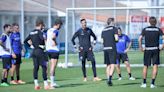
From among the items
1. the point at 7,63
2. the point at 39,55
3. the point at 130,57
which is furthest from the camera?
the point at 130,57

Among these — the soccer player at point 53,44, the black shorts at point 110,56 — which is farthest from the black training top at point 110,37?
the soccer player at point 53,44

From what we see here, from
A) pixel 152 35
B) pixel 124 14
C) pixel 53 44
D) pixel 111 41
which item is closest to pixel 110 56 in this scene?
pixel 111 41

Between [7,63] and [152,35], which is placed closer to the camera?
[152,35]

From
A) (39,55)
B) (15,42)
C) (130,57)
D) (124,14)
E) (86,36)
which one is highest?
(124,14)

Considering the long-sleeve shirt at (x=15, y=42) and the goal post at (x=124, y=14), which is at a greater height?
the goal post at (x=124, y=14)

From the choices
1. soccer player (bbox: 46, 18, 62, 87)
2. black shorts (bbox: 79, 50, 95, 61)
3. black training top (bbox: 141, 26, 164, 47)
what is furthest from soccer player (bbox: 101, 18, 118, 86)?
black shorts (bbox: 79, 50, 95, 61)

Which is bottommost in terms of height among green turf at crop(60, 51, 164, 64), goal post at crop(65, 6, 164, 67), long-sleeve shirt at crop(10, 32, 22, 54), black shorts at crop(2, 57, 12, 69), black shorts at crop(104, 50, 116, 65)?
green turf at crop(60, 51, 164, 64)

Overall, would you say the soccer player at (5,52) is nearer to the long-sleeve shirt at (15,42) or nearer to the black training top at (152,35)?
the long-sleeve shirt at (15,42)

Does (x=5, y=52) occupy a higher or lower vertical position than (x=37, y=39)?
lower

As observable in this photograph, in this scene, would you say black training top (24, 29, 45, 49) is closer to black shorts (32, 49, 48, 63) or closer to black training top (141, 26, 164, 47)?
black shorts (32, 49, 48, 63)

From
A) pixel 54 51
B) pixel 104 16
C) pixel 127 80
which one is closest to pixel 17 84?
pixel 54 51

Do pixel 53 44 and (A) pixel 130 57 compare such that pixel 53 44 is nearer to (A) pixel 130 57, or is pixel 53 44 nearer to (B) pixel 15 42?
(B) pixel 15 42

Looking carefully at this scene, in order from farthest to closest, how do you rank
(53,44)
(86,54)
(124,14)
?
(124,14) < (86,54) < (53,44)

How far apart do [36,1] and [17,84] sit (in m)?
22.6
